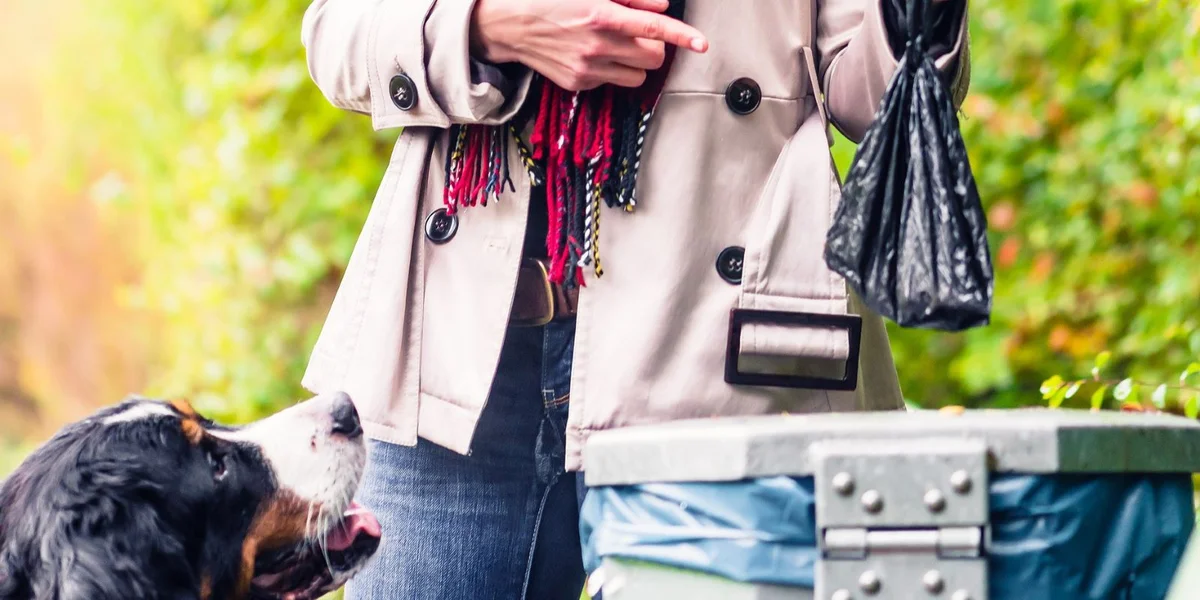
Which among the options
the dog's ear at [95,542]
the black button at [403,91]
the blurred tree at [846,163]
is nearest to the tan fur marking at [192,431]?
the dog's ear at [95,542]

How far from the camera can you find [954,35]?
1.66m

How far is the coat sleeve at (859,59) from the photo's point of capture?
1.68 meters

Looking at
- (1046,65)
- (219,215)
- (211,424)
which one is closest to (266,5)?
(219,215)

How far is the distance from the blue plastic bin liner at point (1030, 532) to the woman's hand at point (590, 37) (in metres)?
0.64

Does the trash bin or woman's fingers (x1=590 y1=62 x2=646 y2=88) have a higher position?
woman's fingers (x1=590 y1=62 x2=646 y2=88)

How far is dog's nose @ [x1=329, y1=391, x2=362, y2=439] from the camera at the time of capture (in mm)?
2227

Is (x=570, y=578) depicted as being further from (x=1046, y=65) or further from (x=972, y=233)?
(x=1046, y=65)

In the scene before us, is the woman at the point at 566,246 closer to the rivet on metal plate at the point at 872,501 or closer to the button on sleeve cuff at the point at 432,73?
the button on sleeve cuff at the point at 432,73

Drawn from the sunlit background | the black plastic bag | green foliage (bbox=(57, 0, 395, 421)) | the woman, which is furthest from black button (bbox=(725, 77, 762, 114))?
green foliage (bbox=(57, 0, 395, 421))

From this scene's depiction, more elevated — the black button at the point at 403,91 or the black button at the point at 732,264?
the black button at the point at 403,91

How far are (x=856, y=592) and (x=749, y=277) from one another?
1.91 feet

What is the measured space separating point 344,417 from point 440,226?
485 mm

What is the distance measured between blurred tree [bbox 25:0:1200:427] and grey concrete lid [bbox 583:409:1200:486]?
8.25ft

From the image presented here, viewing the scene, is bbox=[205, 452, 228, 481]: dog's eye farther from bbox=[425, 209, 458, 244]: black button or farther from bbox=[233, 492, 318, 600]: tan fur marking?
bbox=[425, 209, 458, 244]: black button
